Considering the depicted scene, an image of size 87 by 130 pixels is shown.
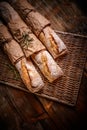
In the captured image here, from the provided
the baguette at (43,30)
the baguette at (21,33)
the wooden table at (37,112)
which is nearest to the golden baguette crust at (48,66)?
the baguette at (21,33)

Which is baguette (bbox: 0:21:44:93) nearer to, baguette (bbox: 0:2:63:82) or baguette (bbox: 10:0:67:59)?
baguette (bbox: 0:2:63:82)

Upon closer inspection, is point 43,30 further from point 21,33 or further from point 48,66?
point 48,66

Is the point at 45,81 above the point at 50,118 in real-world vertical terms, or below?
above

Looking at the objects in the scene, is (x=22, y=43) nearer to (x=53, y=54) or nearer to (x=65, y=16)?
(x=53, y=54)

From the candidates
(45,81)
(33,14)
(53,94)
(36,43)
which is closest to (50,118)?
(53,94)

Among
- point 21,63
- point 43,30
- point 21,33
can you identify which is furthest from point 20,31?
point 21,63

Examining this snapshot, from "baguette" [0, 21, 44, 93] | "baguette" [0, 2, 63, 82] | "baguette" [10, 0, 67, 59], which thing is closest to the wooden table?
"baguette" [0, 21, 44, 93]
